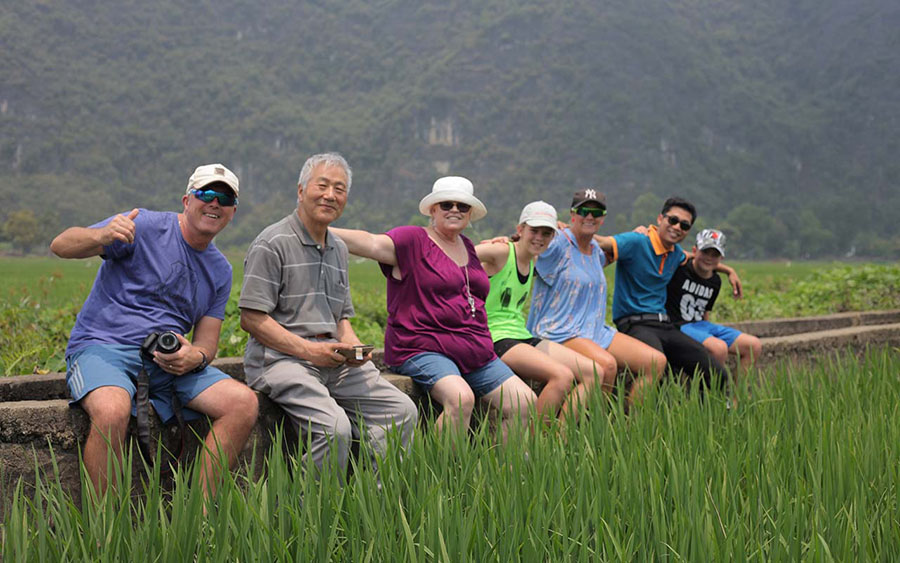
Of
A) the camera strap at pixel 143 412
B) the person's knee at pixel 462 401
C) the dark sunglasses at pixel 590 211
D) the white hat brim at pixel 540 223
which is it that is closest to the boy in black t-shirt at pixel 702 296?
the dark sunglasses at pixel 590 211

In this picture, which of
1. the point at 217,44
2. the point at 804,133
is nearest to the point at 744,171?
the point at 804,133

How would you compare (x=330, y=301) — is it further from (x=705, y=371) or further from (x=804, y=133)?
(x=804, y=133)

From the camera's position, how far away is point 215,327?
3398 mm

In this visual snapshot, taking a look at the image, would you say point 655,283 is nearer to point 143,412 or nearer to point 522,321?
point 522,321

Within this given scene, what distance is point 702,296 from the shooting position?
5.72 meters

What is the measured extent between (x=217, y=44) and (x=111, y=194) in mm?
42094

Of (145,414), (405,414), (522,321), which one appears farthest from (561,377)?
(145,414)

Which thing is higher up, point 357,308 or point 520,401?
point 357,308

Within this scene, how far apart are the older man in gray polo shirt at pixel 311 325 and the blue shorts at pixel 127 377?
0.81 ft

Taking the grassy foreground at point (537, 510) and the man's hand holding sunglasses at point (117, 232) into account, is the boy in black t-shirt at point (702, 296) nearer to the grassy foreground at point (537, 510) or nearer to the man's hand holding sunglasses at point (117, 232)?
the grassy foreground at point (537, 510)

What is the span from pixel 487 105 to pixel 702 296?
127 meters

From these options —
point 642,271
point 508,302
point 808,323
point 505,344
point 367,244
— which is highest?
point 367,244

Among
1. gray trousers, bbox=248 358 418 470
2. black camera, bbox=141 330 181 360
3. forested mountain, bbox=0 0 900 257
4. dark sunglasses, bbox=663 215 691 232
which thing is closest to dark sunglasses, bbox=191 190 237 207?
black camera, bbox=141 330 181 360

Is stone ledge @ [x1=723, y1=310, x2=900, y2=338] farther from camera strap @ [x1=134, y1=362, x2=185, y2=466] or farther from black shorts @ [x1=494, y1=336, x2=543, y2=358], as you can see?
camera strap @ [x1=134, y1=362, x2=185, y2=466]
